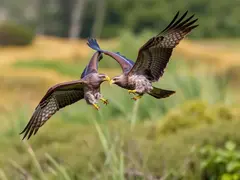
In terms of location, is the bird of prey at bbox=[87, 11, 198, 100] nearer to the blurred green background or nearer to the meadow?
the blurred green background

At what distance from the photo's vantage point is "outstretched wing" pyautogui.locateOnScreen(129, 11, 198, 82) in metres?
1.45

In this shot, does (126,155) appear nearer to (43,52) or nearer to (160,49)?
(160,49)

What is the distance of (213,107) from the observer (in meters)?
10.7

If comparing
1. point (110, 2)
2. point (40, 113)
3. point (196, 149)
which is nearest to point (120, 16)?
point (110, 2)

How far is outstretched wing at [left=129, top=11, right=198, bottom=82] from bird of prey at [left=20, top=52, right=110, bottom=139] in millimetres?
93

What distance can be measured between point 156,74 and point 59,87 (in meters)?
0.20

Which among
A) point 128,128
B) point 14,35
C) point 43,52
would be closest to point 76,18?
point 14,35

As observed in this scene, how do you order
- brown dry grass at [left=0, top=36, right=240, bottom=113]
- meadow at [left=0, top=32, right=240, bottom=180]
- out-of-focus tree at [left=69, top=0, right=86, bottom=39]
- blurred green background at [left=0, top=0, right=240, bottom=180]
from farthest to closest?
out-of-focus tree at [left=69, top=0, right=86, bottom=39] < brown dry grass at [left=0, top=36, right=240, bottom=113] < blurred green background at [left=0, top=0, right=240, bottom=180] < meadow at [left=0, top=32, right=240, bottom=180]

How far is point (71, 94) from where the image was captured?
153 cm

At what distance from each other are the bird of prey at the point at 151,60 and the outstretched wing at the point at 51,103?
0.11 metres

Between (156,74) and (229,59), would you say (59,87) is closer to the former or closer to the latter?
(156,74)

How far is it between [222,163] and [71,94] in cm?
587

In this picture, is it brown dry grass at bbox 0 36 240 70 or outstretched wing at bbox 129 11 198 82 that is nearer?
outstretched wing at bbox 129 11 198 82

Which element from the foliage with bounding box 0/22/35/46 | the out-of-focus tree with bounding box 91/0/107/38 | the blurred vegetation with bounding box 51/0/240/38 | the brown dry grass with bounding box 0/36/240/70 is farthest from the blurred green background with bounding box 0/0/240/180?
the out-of-focus tree with bounding box 91/0/107/38
